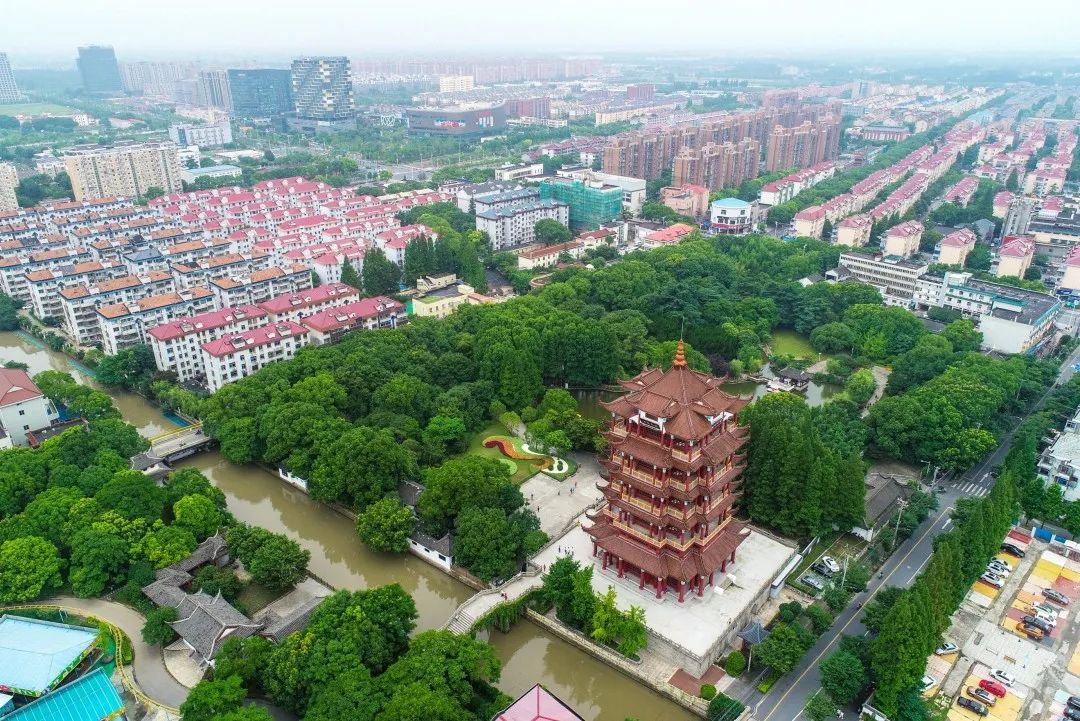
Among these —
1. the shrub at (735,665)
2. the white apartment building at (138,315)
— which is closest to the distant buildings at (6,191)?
the white apartment building at (138,315)

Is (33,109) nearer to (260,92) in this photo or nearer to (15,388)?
(260,92)

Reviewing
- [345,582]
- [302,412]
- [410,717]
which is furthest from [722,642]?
[302,412]

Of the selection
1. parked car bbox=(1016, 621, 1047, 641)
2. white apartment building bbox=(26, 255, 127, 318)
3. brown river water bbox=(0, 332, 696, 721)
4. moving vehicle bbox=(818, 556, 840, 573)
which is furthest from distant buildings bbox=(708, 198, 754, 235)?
white apartment building bbox=(26, 255, 127, 318)

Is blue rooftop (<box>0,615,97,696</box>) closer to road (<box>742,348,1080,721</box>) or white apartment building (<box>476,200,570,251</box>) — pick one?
road (<box>742,348,1080,721</box>)

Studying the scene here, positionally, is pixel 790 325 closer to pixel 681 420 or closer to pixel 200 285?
pixel 681 420

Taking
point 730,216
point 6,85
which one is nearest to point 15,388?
point 730,216
